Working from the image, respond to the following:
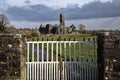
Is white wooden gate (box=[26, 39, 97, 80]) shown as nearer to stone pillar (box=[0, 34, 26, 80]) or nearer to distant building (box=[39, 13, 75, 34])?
stone pillar (box=[0, 34, 26, 80])

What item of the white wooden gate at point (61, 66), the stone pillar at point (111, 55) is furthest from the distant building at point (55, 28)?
the stone pillar at point (111, 55)

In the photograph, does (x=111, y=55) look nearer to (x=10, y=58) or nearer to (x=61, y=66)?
(x=61, y=66)

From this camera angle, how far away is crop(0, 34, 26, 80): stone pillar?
13.3 meters

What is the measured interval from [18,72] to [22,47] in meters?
0.94

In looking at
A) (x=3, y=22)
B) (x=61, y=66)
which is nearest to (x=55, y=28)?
(x=3, y=22)

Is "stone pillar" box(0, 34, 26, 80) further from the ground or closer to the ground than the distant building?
closer to the ground

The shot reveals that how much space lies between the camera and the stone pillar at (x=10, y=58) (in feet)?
43.6

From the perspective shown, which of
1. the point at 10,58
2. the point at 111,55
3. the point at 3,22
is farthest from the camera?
the point at 3,22

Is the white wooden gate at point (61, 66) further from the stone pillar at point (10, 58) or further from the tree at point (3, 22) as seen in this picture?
the tree at point (3, 22)

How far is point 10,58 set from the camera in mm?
13289

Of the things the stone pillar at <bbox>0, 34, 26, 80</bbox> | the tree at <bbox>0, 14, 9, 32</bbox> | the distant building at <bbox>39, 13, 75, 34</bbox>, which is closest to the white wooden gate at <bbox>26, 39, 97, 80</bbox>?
the stone pillar at <bbox>0, 34, 26, 80</bbox>

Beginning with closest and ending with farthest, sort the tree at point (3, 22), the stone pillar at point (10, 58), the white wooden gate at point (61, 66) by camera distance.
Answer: the stone pillar at point (10, 58)
the white wooden gate at point (61, 66)
the tree at point (3, 22)

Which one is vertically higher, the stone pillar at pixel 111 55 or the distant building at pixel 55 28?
the distant building at pixel 55 28

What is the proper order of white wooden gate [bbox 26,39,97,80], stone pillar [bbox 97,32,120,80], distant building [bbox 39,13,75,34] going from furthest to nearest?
distant building [bbox 39,13,75,34], white wooden gate [bbox 26,39,97,80], stone pillar [bbox 97,32,120,80]
